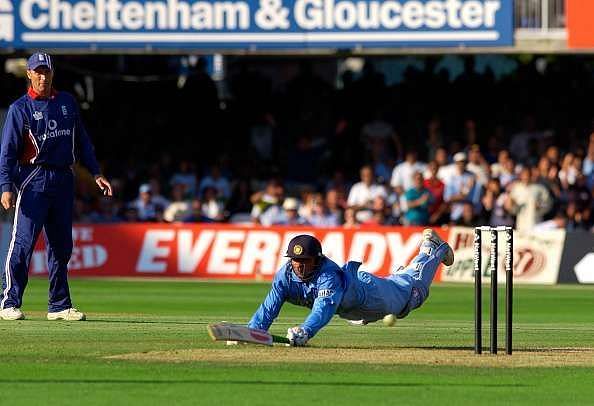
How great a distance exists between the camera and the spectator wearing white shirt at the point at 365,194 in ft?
85.4

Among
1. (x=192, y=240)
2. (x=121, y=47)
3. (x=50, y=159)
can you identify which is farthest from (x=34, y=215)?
(x=121, y=47)

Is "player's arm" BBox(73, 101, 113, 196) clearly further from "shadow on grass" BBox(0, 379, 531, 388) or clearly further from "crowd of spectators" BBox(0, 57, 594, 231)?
"crowd of spectators" BBox(0, 57, 594, 231)

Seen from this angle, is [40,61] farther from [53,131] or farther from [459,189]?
[459,189]

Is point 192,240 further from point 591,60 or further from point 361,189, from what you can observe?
point 591,60

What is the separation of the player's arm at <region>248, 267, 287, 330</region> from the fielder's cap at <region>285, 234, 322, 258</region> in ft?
1.19

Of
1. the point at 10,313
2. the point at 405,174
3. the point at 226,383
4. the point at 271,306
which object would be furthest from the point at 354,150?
the point at 226,383

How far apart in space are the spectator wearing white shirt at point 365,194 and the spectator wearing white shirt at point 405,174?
1.22 ft

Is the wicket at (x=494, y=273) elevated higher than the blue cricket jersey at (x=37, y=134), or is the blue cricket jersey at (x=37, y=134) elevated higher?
the blue cricket jersey at (x=37, y=134)

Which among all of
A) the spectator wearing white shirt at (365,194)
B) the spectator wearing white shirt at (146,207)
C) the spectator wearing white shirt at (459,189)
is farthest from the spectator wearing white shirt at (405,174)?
the spectator wearing white shirt at (146,207)

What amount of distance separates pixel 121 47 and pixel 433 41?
6104mm

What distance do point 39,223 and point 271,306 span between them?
2.75 meters

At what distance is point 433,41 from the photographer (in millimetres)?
26969

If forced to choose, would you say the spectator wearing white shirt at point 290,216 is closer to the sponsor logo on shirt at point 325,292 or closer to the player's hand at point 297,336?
the sponsor logo on shirt at point 325,292

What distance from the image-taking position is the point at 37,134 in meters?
12.6
